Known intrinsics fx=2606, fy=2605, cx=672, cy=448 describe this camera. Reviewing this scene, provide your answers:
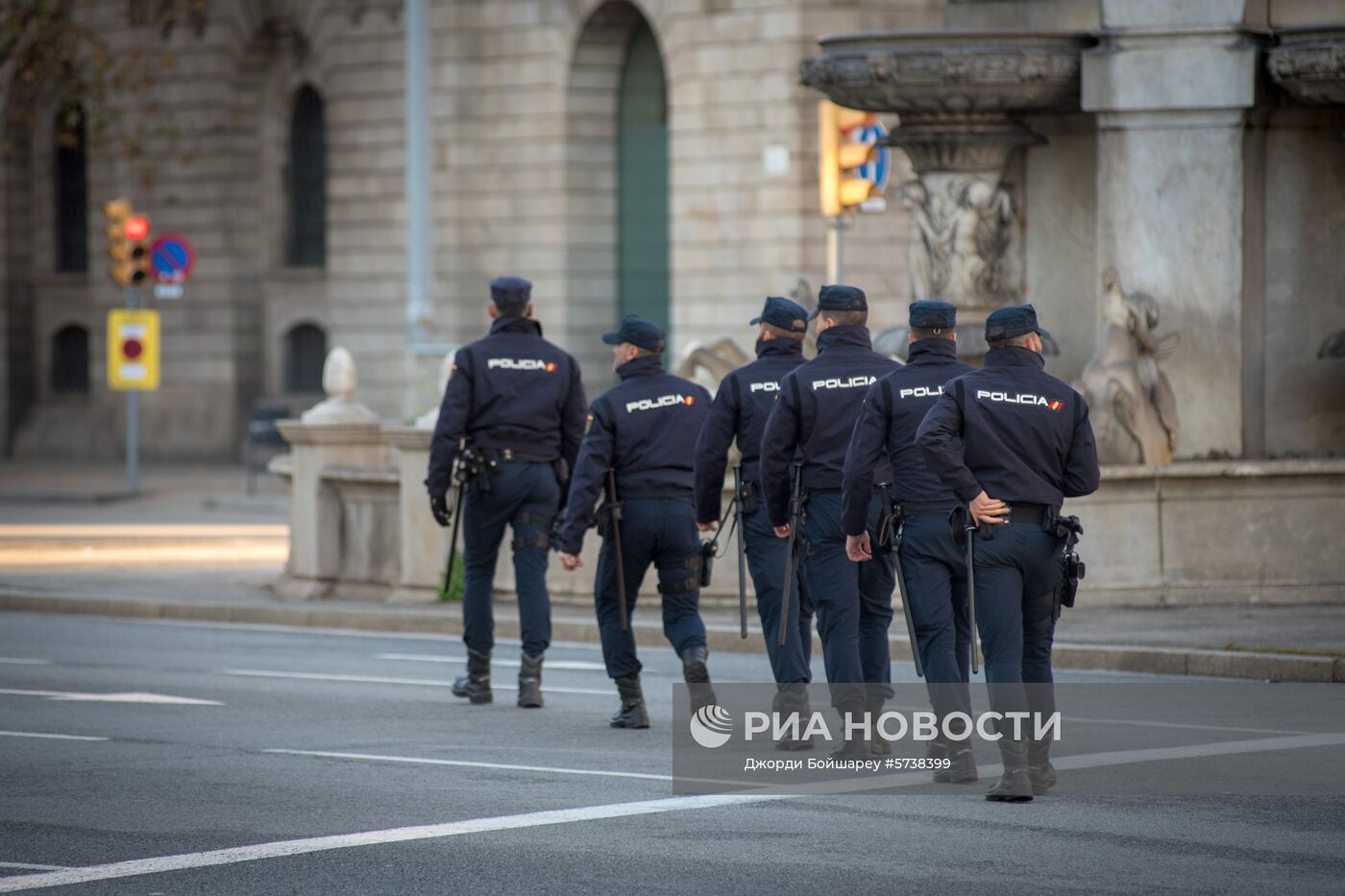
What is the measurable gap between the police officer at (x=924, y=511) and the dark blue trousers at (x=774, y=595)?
80cm

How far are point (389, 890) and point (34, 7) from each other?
1096 inches

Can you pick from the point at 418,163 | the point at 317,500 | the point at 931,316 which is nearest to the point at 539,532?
the point at 931,316

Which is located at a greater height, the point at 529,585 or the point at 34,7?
the point at 34,7

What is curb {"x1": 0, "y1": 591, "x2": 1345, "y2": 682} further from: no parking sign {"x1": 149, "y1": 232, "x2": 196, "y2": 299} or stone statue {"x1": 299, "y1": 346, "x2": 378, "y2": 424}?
no parking sign {"x1": 149, "y1": 232, "x2": 196, "y2": 299}

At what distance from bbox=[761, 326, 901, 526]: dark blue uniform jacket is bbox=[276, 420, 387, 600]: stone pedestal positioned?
841 centimetres

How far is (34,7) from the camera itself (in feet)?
111

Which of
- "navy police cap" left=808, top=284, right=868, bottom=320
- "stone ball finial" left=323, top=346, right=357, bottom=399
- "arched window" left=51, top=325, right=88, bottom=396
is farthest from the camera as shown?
"arched window" left=51, top=325, right=88, bottom=396

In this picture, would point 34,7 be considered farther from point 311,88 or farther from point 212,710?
point 212,710

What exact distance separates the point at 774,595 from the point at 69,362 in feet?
109

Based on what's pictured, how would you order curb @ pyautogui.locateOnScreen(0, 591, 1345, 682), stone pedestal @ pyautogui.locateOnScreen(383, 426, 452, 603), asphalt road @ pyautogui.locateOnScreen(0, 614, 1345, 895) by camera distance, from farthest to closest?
stone pedestal @ pyautogui.locateOnScreen(383, 426, 452, 603) → curb @ pyautogui.locateOnScreen(0, 591, 1345, 682) → asphalt road @ pyautogui.locateOnScreen(0, 614, 1345, 895)

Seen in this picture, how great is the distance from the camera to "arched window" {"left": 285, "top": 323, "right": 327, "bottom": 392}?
129 feet

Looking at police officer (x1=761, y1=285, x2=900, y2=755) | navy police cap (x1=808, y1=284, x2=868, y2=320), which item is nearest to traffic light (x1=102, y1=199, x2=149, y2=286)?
navy police cap (x1=808, y1=284, x2=868, y2=320)

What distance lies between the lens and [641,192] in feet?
115

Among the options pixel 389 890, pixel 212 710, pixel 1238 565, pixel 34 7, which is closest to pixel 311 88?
pixel 34 7
